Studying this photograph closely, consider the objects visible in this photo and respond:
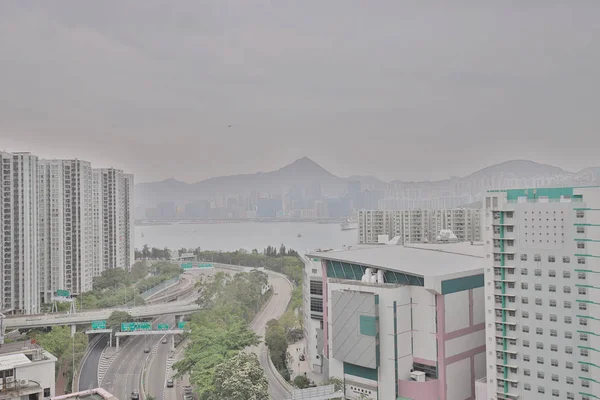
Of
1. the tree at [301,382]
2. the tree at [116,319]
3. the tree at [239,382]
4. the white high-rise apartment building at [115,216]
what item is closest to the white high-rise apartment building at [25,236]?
the white high-rise apartment building at [115,216]

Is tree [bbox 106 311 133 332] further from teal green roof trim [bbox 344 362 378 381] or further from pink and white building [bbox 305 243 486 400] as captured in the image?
teal green roof trim [bbox 344 362 378 381]

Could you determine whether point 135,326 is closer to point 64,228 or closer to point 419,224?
point 64,228

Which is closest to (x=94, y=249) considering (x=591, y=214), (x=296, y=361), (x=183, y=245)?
(x=296, y=361)

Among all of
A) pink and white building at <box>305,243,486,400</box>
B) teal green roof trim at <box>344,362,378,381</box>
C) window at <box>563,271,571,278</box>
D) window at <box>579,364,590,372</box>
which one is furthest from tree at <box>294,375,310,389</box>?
window at <box>563,271,571,278</box>

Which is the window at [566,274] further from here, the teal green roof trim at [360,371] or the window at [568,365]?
the teal green roof trim at [360,371]

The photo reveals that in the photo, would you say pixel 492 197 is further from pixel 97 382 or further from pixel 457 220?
pixel 457 220

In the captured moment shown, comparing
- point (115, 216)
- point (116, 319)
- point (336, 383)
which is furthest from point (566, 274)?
point (115, 216)
